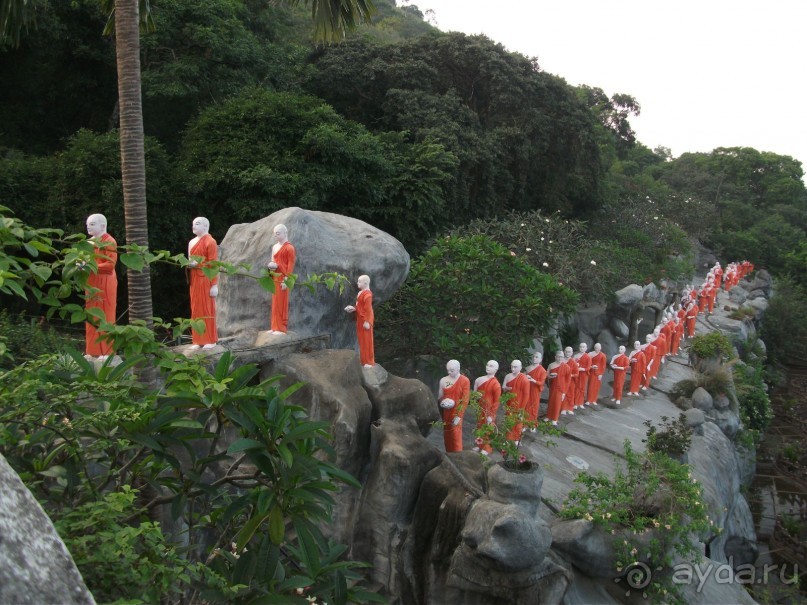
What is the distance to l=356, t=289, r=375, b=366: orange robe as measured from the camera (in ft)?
29.6

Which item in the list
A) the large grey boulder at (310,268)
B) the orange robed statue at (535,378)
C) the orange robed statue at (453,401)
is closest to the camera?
the large grey boulder at (310,268)

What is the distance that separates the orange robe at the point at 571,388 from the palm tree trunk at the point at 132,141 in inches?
356

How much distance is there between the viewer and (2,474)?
1.87 metres

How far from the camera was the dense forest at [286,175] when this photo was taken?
13.9 ft

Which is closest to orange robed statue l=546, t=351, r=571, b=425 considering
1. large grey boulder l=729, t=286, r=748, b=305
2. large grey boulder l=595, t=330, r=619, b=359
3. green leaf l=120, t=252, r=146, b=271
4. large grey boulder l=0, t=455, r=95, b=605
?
large grey boulder l=595, t=330, r=619, b=359

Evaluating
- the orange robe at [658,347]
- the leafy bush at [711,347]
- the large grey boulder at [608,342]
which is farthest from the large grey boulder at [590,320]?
the leafy bush at [711,347]

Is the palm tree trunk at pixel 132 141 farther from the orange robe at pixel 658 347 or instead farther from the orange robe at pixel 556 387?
the orange robe at pixel 658 347

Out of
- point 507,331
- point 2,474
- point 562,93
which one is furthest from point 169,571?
point 562,93

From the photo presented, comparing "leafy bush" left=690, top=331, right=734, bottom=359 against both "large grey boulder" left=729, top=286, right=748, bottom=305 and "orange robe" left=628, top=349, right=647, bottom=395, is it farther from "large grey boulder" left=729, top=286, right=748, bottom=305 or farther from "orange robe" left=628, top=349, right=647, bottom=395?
"large grey boulder" left=729, top=286, right=748, bottom=305

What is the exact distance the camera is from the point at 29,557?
174cm

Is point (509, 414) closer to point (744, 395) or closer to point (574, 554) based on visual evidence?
point (574, 554)

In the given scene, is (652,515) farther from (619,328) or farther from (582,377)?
(619,328)

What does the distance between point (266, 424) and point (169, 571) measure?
3.62 feet

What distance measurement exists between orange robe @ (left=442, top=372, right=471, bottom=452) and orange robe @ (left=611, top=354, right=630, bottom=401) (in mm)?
7136
